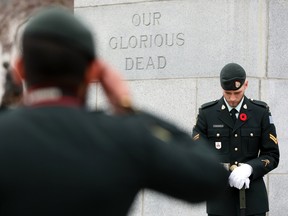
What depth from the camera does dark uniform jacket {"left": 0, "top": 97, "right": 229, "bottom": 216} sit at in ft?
8.24

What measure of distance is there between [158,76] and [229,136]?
272 centimetres

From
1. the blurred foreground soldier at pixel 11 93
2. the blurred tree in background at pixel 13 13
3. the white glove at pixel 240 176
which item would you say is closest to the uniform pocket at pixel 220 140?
the white glove at pixel 240 176

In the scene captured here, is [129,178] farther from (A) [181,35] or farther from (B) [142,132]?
(A) [181,35]

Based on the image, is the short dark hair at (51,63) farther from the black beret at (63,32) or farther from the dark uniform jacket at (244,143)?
the dark uniform jacket at (244,143)

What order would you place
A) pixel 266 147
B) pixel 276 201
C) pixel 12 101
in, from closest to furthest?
pixel 12 101 < pixel 266 147 < pixel 276 201

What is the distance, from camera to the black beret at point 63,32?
2598mm

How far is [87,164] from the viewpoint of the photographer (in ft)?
8.36

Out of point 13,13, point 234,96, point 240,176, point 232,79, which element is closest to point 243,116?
point 234,96

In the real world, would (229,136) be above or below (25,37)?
below

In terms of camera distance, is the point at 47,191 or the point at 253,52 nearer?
the point at 47,191

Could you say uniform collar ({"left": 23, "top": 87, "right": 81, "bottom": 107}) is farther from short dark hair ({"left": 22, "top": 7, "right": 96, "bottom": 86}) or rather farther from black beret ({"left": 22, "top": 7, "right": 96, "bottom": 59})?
black beret ({"left": 22, "top": 7, "right": 96, "bottom": 59})

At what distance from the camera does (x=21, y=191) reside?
2500 mm

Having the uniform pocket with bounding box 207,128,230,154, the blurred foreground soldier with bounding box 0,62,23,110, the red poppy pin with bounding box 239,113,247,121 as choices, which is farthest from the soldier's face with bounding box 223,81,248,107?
the blurred foreground soldier with bounding box 0,62,23,110

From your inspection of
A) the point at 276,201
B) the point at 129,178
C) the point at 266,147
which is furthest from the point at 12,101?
the point at 276,201
